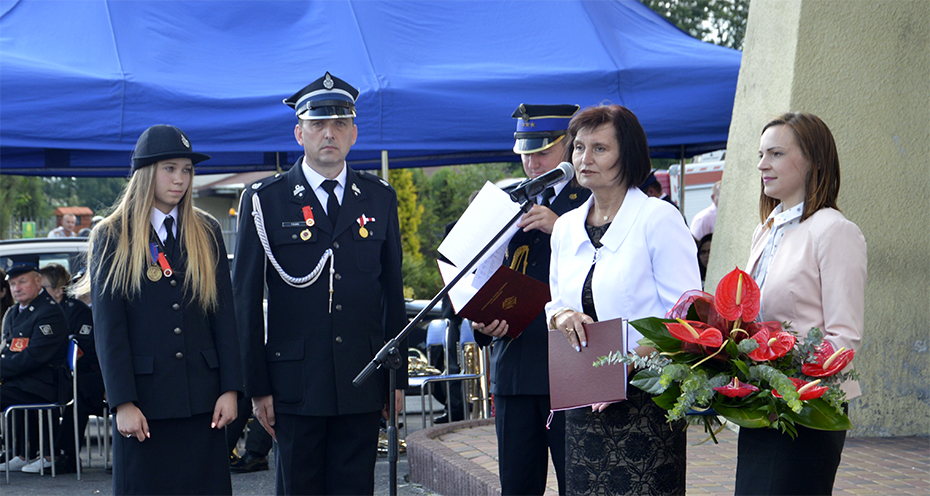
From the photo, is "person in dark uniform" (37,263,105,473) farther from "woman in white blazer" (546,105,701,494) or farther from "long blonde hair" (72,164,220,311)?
"woman in white blazer" (546,105,701,494)

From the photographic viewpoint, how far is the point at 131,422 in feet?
10.6

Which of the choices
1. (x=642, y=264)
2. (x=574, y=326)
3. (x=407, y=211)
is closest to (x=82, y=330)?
(x=574, y=326)

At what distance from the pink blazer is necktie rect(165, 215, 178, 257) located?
7.43 ft

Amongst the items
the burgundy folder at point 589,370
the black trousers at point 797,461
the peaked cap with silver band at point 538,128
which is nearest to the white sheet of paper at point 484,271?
the peaked cap with silver band at point 538,128

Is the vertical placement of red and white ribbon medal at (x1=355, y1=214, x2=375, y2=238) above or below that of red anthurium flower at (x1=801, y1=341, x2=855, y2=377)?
above

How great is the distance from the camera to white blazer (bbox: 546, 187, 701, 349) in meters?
2.59

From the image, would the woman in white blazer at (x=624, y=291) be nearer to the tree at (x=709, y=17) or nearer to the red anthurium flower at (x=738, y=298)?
the red anthurium flower at (x=738, y=298)

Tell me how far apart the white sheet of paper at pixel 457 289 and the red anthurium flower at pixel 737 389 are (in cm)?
117

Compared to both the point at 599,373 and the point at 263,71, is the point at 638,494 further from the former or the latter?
the point at 263,71

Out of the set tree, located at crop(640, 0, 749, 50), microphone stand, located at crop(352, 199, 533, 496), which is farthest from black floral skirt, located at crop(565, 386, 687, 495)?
tree, located at crop(640, 0, 749, 50)

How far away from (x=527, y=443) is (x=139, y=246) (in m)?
1.69

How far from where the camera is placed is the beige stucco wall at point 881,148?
5531 millimetres

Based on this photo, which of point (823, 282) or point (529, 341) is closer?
point (823, 282)

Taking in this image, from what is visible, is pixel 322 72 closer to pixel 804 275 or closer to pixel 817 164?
pixel 817 164
